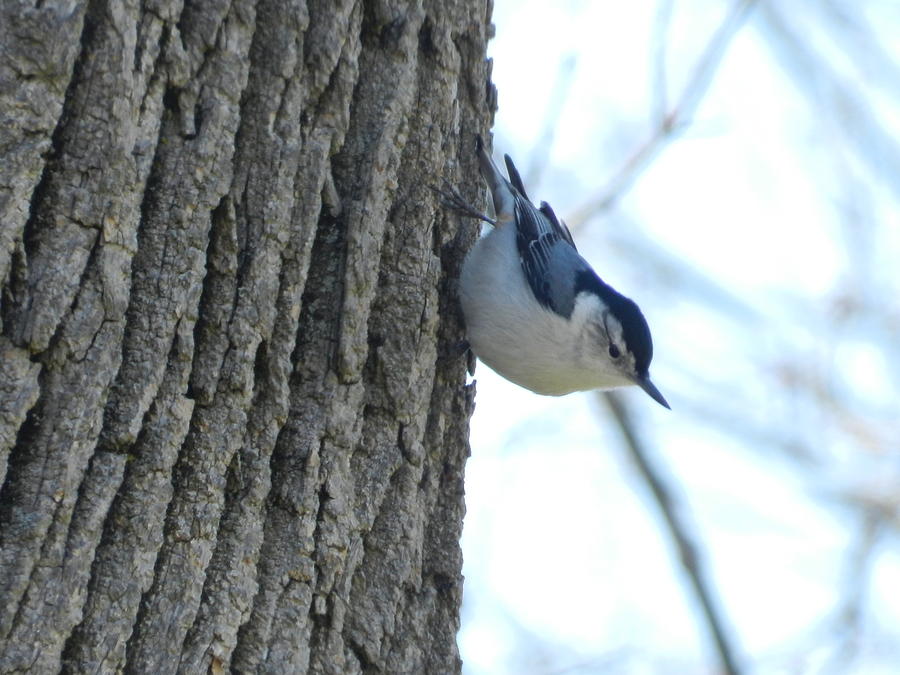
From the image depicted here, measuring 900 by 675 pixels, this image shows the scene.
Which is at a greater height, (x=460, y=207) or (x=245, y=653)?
(x=460, y=207)

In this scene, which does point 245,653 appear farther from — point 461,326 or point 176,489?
point 461,326

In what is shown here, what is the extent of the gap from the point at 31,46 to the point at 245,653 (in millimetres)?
1025

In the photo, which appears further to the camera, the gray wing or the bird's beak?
the bird's beak

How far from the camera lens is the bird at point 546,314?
2.93 m

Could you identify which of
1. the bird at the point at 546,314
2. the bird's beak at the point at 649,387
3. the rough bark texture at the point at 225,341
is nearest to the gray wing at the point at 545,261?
the bird at the point at 546,314

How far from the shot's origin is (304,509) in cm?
190

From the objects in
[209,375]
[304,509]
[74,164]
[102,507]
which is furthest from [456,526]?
[74,164]

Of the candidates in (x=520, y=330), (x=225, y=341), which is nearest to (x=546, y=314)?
(x=520, y=330)

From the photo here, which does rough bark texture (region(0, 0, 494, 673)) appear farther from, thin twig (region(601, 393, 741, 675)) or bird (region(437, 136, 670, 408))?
thin twig (region(601, 393, 741, 675))

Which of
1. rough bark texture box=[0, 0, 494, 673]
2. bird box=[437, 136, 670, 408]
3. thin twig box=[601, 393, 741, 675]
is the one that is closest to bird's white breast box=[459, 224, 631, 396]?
bird box=[437, 136, 670, 408]

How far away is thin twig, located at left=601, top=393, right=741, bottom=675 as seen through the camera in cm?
436

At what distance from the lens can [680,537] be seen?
4578 mm

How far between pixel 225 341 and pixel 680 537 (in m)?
3.18

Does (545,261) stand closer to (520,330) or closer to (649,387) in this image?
(520,330)
